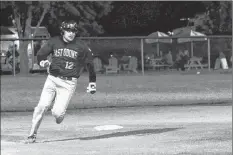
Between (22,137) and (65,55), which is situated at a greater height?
(65,55)

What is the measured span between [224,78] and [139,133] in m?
16.2

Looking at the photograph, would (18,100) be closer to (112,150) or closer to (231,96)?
(231,96)

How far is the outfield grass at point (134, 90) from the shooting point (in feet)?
71.3

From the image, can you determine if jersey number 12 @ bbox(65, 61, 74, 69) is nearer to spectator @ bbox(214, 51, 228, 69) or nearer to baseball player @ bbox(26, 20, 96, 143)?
baseball player @ bbox(26, 20, 96, 143)

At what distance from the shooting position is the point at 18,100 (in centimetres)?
2283

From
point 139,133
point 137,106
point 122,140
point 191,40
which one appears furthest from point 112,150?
point 191,40

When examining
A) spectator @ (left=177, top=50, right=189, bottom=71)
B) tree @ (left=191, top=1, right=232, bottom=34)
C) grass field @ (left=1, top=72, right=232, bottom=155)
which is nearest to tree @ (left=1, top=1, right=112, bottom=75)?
grass field @ (left=1, top=72, right=232, bottom=155)

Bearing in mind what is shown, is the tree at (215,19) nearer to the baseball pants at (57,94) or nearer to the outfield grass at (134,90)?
the outfield grass at (134,90)

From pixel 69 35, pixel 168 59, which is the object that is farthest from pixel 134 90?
pixel 69 35

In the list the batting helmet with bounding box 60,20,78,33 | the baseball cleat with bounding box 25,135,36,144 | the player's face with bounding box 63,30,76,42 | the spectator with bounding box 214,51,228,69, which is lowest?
the spectator with bounding box 214,51,228,69

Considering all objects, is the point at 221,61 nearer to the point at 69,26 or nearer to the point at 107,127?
the point at 107,127

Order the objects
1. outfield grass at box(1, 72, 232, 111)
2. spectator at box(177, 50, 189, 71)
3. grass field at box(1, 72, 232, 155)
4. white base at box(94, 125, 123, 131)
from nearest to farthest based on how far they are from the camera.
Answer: grass field at box(1, 72, 232, 155) < white base at box(94, 125, 123, 131) < outfield grass at box(1, 72, 232, 111) < spectator at box(177, 50, 189, 71)

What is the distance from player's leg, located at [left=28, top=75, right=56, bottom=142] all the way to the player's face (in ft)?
2.23

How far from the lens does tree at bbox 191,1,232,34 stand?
45.8m
